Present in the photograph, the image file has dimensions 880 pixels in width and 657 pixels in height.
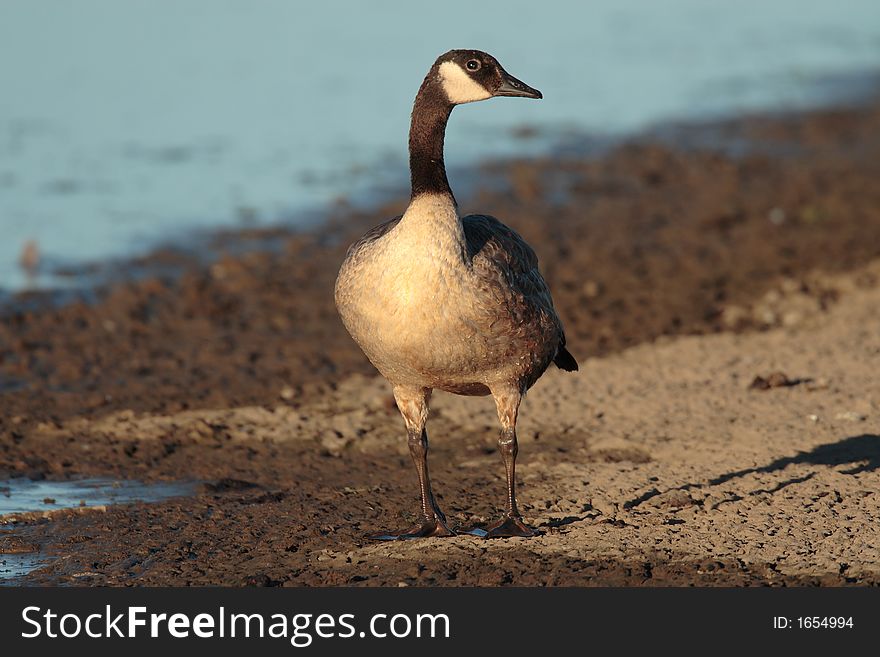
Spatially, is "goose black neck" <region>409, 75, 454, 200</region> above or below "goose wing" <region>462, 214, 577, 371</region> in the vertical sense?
above

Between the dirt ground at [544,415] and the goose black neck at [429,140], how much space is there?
5.90 feet

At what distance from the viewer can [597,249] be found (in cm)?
1305

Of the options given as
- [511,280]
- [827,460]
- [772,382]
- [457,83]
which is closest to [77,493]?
[511,280]

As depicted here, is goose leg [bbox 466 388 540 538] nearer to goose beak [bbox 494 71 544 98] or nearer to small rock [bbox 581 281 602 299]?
goose beak [bbox 494 71 544 98]

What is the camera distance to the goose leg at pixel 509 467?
6.98 meters

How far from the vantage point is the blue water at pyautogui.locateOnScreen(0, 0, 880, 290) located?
1505 cm

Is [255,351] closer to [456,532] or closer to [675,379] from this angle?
[675,379]

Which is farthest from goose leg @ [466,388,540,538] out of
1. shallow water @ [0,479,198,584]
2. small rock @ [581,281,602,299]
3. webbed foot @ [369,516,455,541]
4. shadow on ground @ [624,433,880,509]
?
small rock @ [581,281,602,299]

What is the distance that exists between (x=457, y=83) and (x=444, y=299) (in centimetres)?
120

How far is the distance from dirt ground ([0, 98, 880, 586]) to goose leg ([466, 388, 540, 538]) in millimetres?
166

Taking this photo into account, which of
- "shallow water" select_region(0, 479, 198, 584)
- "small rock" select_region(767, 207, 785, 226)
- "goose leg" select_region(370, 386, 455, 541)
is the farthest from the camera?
"small rock" select_region(767, 207, 785, 226)

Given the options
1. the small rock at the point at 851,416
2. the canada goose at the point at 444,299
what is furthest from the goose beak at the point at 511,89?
the small rock at the point at 851,416

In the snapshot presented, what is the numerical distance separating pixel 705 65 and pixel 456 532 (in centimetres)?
1748

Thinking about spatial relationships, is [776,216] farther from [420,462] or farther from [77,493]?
[77,493]
